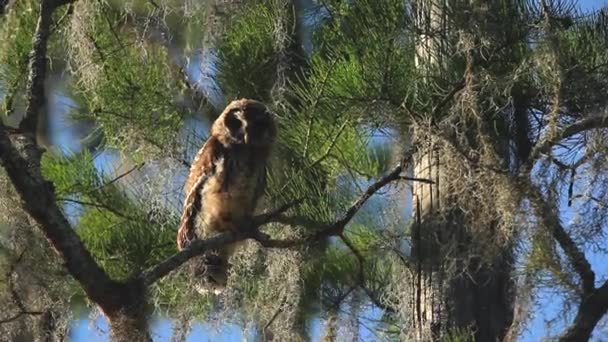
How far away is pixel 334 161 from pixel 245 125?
0.37 meters

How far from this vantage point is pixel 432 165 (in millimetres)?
2721

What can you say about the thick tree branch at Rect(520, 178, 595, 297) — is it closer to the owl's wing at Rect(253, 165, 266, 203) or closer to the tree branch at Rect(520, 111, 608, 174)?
the tree branch at Rect(520, 111, 608, 174)

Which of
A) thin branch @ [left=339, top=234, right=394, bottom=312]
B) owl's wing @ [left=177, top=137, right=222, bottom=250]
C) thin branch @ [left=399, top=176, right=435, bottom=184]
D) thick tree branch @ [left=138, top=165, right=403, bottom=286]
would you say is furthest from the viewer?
owl's wing @ [left=177, top=137, right=222, bottom=250]

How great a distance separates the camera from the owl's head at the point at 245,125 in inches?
121

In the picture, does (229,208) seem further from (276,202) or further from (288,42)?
(288,42)

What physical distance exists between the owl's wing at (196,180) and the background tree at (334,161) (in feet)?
0.13

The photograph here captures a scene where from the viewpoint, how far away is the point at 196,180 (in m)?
3.13

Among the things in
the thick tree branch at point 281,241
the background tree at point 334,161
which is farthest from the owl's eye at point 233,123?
the thick tree branch at point 281,241

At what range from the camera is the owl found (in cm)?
308

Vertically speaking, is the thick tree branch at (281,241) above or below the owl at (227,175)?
below

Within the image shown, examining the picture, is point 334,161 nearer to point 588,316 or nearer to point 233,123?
point 233,123

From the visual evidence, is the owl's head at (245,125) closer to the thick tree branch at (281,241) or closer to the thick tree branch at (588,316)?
the thick tree branch at (281,241)

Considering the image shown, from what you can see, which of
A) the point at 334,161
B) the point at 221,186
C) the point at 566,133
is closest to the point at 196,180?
the point at 221,186

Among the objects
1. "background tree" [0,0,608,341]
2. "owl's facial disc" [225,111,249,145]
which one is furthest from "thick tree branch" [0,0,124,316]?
"owl's facial disc" [225,111,249,145]
